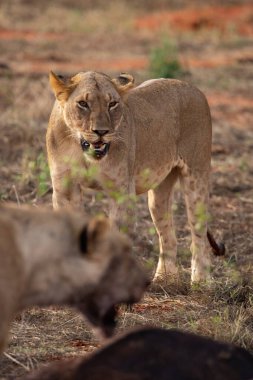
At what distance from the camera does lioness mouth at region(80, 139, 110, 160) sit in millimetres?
7027

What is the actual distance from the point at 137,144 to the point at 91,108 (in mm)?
802

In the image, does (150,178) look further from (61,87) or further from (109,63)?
(109,63)

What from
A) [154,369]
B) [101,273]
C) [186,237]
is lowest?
[186,237]

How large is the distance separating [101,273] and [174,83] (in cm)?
424

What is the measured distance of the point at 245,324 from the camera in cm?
635

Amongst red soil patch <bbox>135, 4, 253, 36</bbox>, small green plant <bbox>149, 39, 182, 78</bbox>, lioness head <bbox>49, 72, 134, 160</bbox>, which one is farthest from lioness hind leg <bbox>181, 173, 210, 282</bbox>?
red soil patch <bbox>135, 4, 253, 36</bbox>

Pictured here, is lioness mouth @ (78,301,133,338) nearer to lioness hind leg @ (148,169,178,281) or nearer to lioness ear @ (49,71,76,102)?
lioness ear @ (49,71,76,102)

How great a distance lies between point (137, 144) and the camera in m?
7.79

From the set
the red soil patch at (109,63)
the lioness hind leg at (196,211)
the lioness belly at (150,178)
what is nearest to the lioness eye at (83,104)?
the lioness belly at (150,178)

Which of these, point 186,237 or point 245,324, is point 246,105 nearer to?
point 186,237

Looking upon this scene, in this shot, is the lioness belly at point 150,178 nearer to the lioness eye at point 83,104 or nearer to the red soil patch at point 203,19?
the lioness eye at point 83,104

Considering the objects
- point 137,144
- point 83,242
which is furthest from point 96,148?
point 83,242

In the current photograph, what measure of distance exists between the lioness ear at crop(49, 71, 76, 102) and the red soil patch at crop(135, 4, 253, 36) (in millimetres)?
18784

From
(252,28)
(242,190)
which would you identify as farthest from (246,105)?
(252,28)
